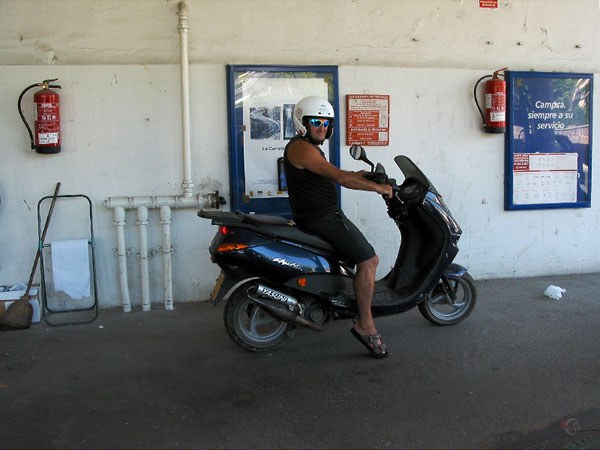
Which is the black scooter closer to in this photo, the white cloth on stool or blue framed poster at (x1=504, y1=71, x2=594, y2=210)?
the white cloth on stool

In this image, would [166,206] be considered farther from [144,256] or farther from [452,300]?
[452,300]

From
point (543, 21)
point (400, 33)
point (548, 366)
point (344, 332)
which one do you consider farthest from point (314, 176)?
point (543, 21)

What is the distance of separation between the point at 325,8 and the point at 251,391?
12.9 feet

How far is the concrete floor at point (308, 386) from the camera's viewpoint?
10.3 feet

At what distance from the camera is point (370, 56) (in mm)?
5875

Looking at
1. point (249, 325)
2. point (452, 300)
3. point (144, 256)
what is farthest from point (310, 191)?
point (144, 256)

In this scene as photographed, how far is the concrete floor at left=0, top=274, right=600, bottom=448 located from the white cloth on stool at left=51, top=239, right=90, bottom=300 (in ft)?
1.21

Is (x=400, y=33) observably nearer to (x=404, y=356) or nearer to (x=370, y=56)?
(x=370, y=56)

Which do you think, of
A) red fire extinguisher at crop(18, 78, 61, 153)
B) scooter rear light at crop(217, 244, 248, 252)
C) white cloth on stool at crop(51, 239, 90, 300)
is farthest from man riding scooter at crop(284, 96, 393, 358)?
red fire extinguisher at crop(18, 78, 61, 153)

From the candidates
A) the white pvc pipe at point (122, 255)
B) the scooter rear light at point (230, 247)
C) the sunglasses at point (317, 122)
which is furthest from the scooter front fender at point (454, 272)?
the white pvc pipe at point (122, 255)

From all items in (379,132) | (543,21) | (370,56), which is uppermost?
(543,21)

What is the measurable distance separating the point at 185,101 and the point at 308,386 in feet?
10.1

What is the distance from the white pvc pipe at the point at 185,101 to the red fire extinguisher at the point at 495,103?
3.12 meters

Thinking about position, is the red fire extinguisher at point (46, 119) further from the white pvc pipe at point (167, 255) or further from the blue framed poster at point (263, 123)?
the blue framed poster at point (263, 123)
